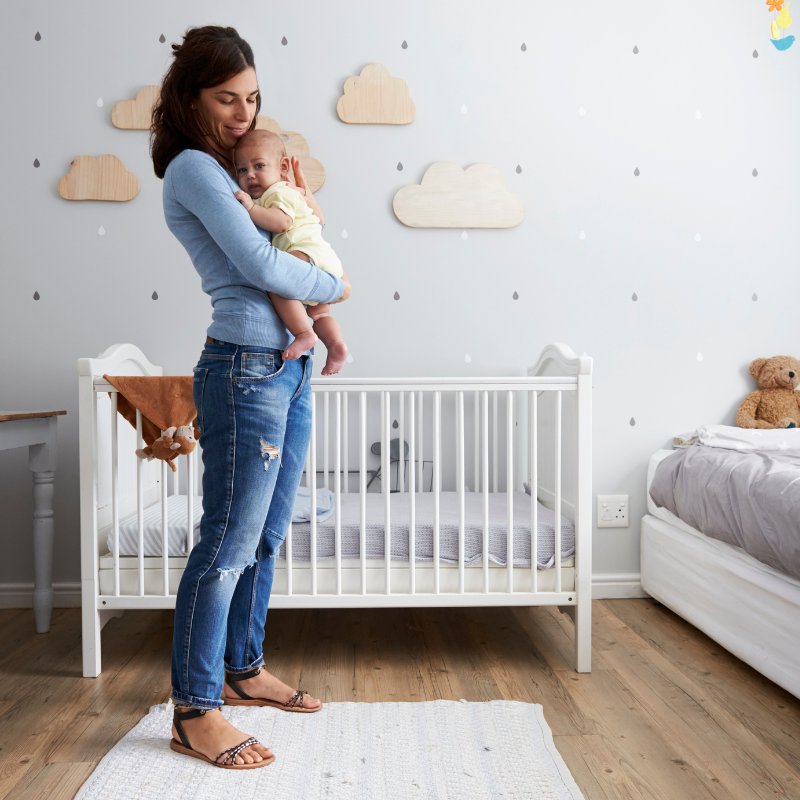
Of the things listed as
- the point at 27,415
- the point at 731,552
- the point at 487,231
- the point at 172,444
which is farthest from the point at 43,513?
the point at 731,552

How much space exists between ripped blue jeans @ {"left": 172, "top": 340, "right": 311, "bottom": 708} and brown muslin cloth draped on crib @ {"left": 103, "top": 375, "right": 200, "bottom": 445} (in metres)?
0.36

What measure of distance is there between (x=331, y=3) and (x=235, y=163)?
1.29m

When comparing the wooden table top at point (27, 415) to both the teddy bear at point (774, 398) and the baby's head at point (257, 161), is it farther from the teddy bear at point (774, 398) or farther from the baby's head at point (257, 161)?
the teddy bear at point (774, 398)

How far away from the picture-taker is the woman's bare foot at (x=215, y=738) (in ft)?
3.65

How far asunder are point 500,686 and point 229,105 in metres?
1.32

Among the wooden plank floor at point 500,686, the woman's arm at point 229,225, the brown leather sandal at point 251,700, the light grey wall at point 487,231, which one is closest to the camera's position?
the woman's arm at point 229,225

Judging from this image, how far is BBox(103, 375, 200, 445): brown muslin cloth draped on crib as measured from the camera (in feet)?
4.76

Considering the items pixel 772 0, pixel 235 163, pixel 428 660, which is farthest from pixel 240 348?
pixel 772 0

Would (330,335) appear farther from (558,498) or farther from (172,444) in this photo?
(558,498)

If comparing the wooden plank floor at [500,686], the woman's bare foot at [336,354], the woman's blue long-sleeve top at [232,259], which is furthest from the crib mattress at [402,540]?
the woman's blue long-sleeve top at [232,259]

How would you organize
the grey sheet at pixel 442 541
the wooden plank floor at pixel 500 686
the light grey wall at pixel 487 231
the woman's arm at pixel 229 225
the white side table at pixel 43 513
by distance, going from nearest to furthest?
the woman's arm at pixel 229 225, the wooden plank floor at pixel 500 686, the grey sheet at pixel 442 541, the white side table at pixel 43 513, the light grey wall at pixel 487 231

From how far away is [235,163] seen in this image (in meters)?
1.13

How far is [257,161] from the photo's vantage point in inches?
43.2

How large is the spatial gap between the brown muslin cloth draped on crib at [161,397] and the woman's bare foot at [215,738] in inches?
23.5
